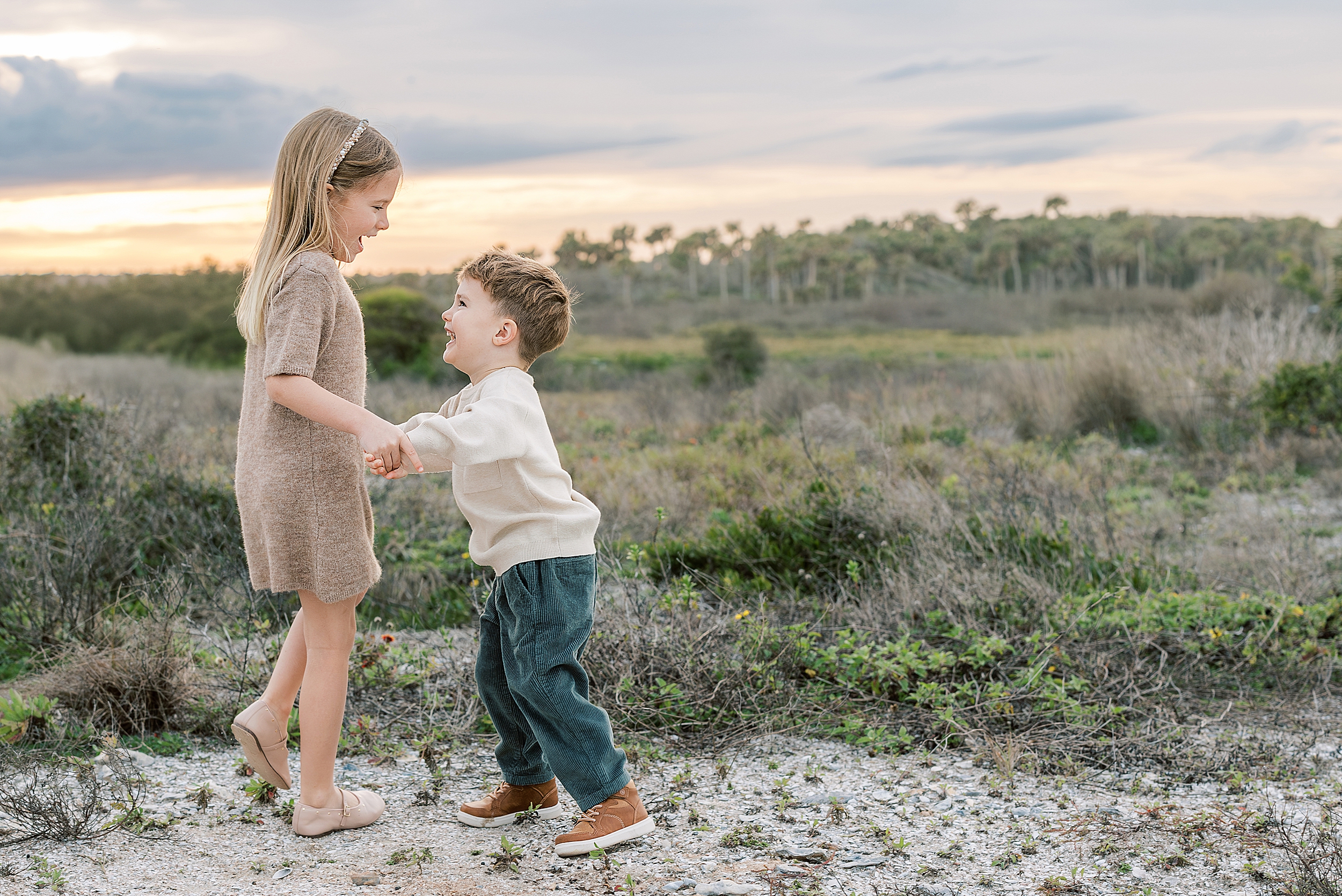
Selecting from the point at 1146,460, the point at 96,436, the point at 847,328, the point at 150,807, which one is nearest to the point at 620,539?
the point at 150,807

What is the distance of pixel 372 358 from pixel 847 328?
1879 centimetres

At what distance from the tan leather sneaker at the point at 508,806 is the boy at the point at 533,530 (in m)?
0.27

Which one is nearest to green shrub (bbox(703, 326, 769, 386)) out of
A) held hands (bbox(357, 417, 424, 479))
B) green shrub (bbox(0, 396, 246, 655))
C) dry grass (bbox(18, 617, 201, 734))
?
green shrub (bbox(0, 396, 246, 655))

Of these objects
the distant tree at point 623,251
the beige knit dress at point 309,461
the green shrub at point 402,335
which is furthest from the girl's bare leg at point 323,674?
the distant tree at point 623,251

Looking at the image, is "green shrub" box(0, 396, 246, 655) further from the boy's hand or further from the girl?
the boy's hand

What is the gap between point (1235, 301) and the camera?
653 inches

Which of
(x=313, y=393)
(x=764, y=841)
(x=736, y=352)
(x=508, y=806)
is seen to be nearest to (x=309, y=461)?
(x=313, y=393)

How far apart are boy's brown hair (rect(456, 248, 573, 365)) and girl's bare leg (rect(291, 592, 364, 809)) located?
2.73 feet

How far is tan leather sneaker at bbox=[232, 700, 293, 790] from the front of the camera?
9.43ft

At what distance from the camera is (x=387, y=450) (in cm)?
227

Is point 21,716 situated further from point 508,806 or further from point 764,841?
point 764,841

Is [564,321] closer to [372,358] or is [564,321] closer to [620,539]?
[620,539]

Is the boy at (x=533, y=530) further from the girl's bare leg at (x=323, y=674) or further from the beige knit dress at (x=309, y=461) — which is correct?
the girl's bare leg at (x=323, y=674)

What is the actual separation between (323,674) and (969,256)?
5874 cm
